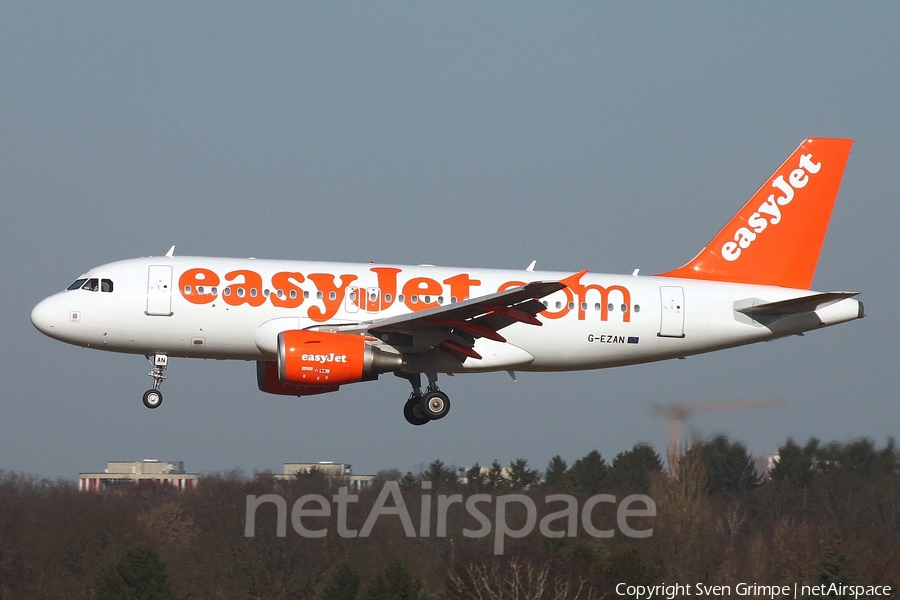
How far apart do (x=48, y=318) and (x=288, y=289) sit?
5661 millimetres

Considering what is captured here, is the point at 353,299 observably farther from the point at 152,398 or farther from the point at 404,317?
the point at 152,398

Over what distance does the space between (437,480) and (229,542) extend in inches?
375

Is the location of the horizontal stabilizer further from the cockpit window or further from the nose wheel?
the cockpit window

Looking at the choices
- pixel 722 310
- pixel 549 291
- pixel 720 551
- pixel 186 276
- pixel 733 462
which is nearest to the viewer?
pixel 549 291

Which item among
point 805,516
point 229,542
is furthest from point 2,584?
point 805,516

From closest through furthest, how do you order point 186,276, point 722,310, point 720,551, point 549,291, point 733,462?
point 549,291, point 186,276, point 722,310, point 733,462, point 720,551

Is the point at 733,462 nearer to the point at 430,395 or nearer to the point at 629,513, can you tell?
the point at 629,513

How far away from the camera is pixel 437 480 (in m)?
47.2

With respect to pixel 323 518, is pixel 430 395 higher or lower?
higher

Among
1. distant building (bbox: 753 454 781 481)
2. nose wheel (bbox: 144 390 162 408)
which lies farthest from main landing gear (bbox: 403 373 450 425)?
distant building (bbox: 753 454 781 481)

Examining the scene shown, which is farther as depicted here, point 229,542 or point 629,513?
point 229,542

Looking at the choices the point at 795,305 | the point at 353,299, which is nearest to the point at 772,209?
the point at 795,305

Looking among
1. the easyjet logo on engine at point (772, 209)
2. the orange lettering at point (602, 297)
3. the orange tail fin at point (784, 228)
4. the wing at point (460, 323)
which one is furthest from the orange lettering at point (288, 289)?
the easyjet logo on engine at point (772, 209)

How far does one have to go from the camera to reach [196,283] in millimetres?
25859
